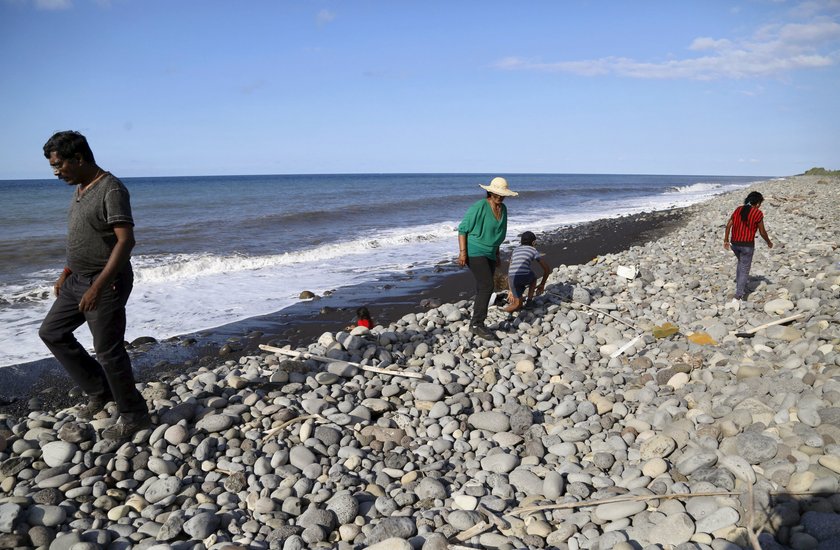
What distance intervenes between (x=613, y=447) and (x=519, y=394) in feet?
4.15

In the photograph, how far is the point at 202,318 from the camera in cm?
875

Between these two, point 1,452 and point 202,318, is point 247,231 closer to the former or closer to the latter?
point 202,318

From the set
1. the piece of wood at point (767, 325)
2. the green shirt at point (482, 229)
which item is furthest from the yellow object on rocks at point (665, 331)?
the green shirt at point (482, 229)

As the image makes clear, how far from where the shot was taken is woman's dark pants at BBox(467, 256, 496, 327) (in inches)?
249

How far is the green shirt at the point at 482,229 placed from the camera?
619cm

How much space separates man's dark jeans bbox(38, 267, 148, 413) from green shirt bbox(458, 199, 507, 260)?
352cm

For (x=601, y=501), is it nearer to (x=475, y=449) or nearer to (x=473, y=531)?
(x=473, y=531)

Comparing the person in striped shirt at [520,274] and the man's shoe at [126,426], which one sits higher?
the person in striped shirt at [520,274]

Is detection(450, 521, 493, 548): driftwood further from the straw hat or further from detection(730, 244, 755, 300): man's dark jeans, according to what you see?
detection(730, 244, 755, 300): man's dark jeans

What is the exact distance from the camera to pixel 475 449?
4.32 m

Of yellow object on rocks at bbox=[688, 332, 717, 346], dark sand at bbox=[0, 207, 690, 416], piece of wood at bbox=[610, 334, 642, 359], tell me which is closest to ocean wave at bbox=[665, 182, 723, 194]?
dark sand at bbox=[0, 207, 690, 416]

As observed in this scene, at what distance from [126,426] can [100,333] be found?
80cm

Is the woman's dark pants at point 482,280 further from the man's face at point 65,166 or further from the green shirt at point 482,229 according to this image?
the man's face at point 65,166

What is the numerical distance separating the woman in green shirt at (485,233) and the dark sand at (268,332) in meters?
2.56
